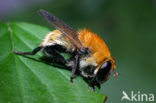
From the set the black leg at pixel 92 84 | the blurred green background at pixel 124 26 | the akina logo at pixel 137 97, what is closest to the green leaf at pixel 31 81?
the black leg at pixel 92 84

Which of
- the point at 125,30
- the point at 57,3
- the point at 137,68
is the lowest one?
the point at 137,68

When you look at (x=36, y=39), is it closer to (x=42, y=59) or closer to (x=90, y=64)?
(x=42, y=59)

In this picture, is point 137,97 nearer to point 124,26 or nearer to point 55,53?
point 55,53

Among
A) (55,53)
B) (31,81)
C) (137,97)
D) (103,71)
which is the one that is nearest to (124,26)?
(137,97)

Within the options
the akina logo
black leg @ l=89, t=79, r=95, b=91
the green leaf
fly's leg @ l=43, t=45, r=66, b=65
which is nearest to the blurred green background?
the akina logo

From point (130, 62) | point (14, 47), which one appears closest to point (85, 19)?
point (130, 62)

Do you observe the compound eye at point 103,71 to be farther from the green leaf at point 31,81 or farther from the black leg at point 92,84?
the green leaf at point 31,81

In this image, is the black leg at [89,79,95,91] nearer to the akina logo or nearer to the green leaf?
the green leaf
